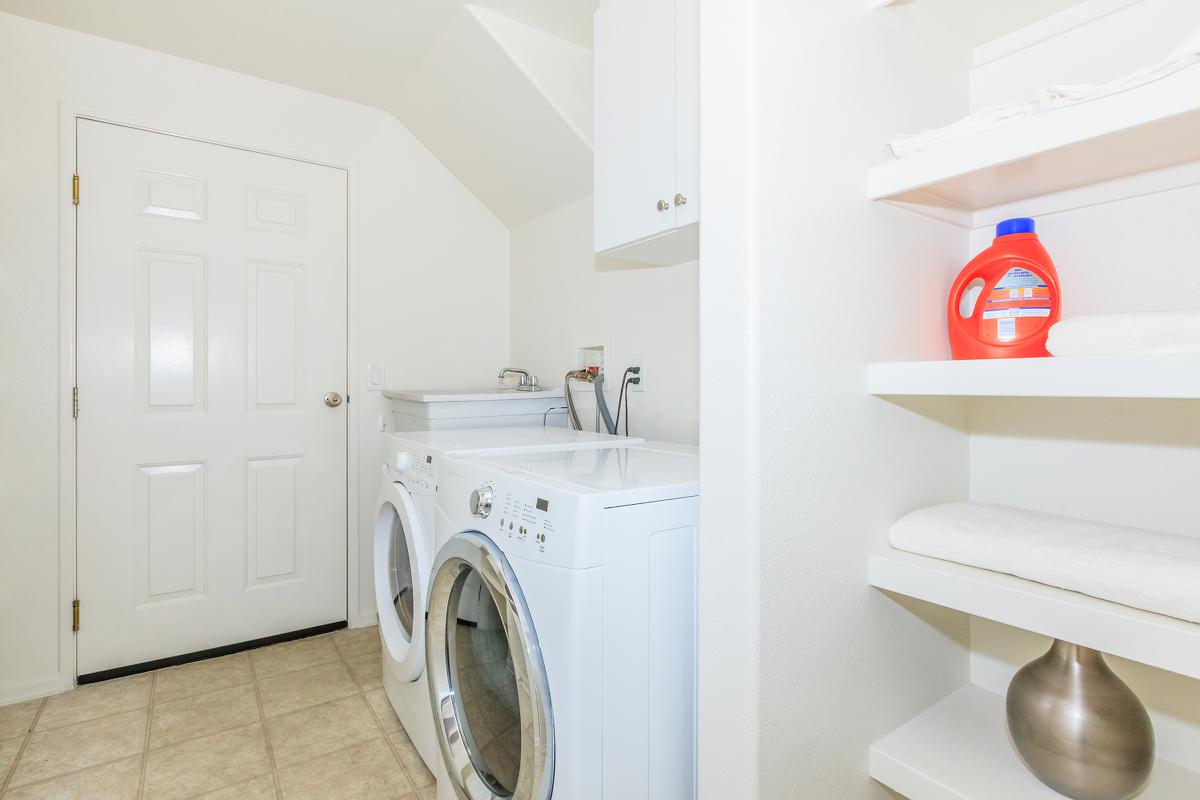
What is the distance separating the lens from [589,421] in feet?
7.71

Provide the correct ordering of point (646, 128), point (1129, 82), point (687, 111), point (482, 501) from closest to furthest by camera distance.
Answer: point (1129, 82) → point (482, 501) → point (687, 111) → point (646, 128)

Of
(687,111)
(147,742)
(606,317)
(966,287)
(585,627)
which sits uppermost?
(687,111)

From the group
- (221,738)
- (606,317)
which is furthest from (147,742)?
(606,317)

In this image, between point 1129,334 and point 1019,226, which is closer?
point 1129,334

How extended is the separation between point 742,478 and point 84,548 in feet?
7.90

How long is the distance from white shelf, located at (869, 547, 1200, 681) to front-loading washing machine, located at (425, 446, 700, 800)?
35 centimetres

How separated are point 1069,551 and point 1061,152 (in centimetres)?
54

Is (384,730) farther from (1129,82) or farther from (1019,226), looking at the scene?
(1129,82)

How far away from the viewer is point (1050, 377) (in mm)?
774

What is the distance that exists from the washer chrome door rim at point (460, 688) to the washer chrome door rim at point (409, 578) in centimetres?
10

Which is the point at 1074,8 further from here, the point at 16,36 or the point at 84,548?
the point at 84,548

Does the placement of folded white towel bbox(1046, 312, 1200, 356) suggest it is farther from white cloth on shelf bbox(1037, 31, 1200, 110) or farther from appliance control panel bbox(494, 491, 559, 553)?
appliance control panel bbox(494, 491, 559, 553)

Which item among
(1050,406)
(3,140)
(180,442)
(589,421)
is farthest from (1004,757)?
(3,140)

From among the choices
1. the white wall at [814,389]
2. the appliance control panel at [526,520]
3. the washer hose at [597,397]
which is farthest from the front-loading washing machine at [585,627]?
the washer hose at [597,397]
